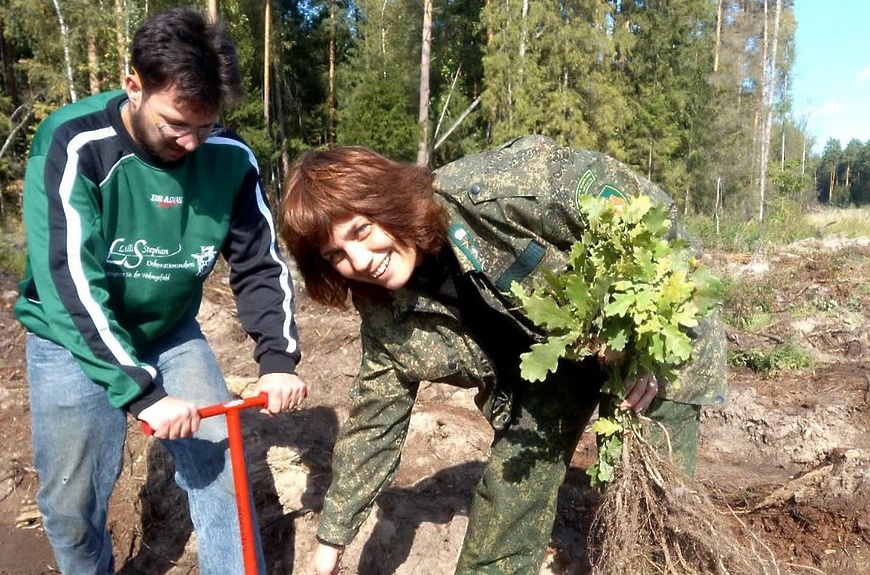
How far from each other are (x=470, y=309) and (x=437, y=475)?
5.74ft

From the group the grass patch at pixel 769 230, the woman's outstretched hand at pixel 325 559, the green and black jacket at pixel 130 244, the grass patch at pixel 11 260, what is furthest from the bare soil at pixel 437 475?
the grass patch at pixel 769 230

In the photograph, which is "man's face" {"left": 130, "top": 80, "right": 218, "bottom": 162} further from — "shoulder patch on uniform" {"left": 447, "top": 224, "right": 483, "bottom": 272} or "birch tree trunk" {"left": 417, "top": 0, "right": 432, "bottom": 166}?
"birch tree trunk" {"left": 417, "top": 0, "right": 432, "bottom": 166}

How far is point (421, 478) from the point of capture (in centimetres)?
354

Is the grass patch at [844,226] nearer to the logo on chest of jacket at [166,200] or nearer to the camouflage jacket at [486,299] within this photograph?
the camouflage jacket at [486,299]

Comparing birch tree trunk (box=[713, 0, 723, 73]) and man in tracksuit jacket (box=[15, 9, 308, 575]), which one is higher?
birch tree trunk (box=[713, 0, 723, 73])

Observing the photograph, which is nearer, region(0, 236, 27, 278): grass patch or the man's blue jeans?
the man's blue jeans

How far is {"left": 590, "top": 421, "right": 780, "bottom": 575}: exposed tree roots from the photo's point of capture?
2.11 m

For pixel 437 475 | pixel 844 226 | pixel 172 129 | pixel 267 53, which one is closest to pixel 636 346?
pixel 172 129

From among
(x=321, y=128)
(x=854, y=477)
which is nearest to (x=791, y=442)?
(x=854, y=477)

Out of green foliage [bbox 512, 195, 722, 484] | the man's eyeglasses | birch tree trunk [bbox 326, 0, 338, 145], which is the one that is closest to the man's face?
the man's eyeglasses

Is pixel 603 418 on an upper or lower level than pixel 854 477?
upper

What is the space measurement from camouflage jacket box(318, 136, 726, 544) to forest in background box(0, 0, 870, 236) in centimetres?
1435

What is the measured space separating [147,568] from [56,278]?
5.68 feet

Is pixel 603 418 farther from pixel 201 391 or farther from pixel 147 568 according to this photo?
pixel 147 568
